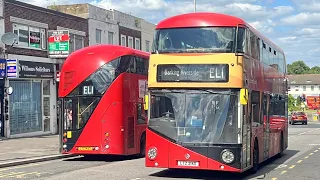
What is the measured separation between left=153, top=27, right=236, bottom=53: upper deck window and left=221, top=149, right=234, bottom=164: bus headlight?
93.0 inches

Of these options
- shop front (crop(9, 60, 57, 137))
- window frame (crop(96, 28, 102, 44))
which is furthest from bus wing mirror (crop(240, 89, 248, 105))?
window frame (crop(96, 28, 102, 44))

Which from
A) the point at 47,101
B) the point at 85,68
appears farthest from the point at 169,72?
the point at 47,101

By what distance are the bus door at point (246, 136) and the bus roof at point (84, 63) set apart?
6000 millimetres

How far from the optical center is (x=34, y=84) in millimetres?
29250

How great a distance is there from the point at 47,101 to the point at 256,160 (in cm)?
1881

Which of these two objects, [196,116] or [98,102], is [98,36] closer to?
[98,102]

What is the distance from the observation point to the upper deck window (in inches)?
489

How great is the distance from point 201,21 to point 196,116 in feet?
7.60

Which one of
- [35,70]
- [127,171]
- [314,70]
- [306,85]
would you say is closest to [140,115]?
[127,171]

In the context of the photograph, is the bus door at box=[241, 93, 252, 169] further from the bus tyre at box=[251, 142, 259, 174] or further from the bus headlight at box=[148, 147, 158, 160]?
the bus headlight at box=[148, 147, 158, 160]

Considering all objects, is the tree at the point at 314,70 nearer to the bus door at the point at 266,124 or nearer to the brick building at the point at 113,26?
the brick building at the point at 113,26

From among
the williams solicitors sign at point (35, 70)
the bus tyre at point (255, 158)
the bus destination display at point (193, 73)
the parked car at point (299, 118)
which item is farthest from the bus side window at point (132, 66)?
the parked car at point (299, 118)

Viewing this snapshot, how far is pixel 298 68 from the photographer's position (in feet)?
614

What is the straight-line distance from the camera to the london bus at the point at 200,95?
12.1 metres
